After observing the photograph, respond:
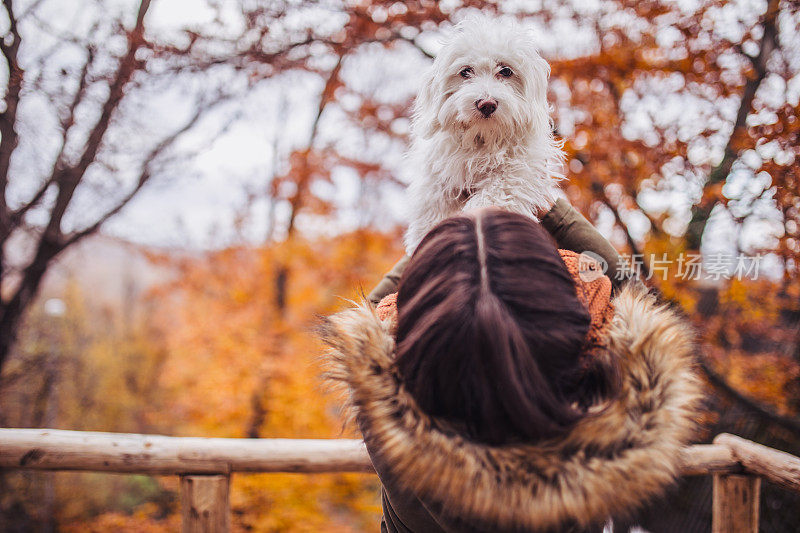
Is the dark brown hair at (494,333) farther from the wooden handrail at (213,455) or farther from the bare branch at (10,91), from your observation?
the bare branch at (10,91)

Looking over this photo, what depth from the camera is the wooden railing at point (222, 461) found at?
2.16 meters

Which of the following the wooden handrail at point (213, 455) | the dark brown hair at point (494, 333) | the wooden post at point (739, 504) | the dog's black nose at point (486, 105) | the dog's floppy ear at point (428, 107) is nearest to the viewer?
the dark brown hair at point (494, 333)

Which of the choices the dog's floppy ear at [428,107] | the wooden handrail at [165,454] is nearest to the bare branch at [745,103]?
the dog's floppy ear at [428,107]

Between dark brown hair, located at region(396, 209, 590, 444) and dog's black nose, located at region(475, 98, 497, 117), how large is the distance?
21.3 inches

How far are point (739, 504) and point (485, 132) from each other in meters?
2.42

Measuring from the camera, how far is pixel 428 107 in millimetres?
1631

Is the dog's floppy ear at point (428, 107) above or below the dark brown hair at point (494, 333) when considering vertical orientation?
above

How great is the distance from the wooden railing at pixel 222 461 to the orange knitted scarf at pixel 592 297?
5.06ft

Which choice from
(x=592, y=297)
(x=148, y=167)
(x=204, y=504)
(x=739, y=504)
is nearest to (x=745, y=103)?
(x=739, y=504)

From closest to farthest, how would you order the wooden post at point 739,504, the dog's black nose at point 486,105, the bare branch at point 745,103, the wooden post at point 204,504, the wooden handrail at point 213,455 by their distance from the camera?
1. the dog's black nose at point 486,105
2. the wooden handrail at point 213,455
3. the wooden post at point 204,504
4. the wooden post at point 739,504
5. the bare branch at point 745,103

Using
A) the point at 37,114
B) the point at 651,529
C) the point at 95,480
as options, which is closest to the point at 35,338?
the point at 95,480

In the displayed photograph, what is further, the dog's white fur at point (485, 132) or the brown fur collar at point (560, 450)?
the dog's white fur at point (485, 132)

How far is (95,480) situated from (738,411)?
55.8 ft
